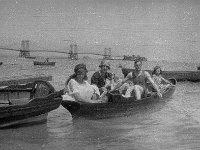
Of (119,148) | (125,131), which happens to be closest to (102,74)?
(125,131)

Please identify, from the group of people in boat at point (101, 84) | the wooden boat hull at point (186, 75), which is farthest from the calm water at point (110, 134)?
the wooden boat hull at point (186, 75)

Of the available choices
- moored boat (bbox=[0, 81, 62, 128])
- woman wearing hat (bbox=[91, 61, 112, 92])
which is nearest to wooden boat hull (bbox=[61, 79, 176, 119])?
moored boat (bbox=[0, 81, 62, 128])

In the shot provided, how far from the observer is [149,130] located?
10836mm

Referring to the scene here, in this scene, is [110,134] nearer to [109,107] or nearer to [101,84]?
[109,107]

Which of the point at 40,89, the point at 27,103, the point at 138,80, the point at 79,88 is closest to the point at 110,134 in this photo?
the point at 79,88

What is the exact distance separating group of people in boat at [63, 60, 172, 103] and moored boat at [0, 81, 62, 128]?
552 mm

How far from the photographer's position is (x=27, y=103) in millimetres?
10039

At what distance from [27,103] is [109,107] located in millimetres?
2808

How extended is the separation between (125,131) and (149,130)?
77 centimetres

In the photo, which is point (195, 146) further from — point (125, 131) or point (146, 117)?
point (146, 117)

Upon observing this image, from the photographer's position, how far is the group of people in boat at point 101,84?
10992 mm

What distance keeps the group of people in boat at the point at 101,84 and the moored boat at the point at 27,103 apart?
0.55 m

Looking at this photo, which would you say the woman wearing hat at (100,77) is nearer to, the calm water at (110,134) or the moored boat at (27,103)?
the calm water at (110,134)

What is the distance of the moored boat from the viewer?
9.81 meters
